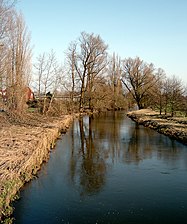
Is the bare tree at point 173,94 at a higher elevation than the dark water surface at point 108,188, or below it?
higher

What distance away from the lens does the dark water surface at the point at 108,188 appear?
8.12 metres

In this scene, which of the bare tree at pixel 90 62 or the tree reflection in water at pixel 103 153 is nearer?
the tree reflection in water at pixel 103 153

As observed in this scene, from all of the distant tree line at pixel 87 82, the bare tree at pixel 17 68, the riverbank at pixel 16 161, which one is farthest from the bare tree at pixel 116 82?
the riverbank at pixel 16 161

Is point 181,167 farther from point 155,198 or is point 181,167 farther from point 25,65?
point 25,65

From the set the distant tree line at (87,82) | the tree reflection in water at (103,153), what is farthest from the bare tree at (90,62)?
the tree reflection in water at (103,153)

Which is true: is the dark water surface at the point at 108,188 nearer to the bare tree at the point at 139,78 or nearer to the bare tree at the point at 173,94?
the bare tree at the point at 173,94

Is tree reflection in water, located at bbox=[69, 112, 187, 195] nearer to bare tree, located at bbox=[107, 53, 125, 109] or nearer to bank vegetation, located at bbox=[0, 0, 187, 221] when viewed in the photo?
bank vegetation, located at bbox=[0, 0, 187, 221]

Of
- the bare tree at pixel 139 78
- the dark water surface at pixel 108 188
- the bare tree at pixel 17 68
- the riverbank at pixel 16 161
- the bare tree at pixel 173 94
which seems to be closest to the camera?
the riverbank at pixel 16 161

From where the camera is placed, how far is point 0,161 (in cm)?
Answer: 970

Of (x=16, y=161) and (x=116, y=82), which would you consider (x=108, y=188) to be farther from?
(x=116, y=82)

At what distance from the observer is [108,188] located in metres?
10.4

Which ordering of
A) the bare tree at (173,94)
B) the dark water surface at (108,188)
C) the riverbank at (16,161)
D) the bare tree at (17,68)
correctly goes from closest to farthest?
the riverbank at (16,161), the dark water surface at (108,188), the bare tree at (17,68), the bare tree at (173,94)

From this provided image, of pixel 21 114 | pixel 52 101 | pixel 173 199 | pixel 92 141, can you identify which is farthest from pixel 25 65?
pixel 173 199

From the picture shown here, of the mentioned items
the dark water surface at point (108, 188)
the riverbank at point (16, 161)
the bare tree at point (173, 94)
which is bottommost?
the dark water surface at point (108, 188)
